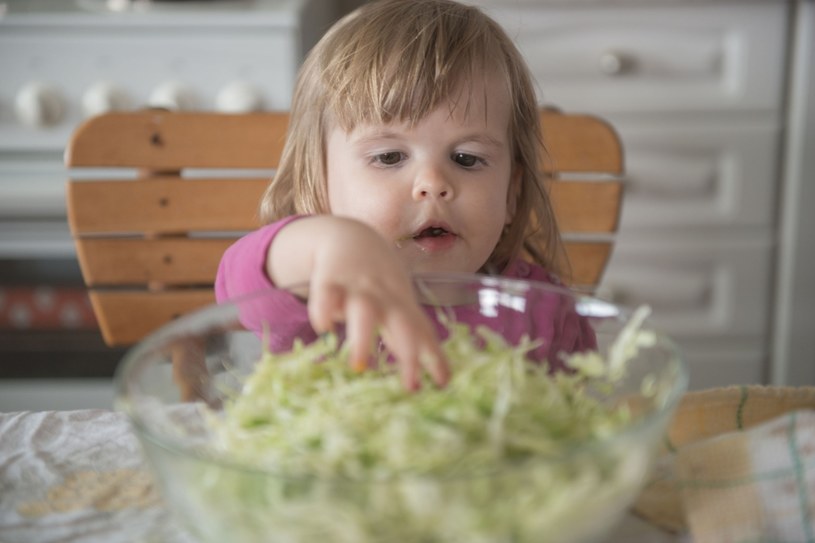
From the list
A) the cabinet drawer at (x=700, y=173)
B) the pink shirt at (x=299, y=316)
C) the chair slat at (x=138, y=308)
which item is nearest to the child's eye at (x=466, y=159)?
the pink shirt at (x=299, y=316)

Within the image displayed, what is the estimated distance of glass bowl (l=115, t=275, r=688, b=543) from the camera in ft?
1.39

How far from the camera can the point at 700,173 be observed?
2.00 m

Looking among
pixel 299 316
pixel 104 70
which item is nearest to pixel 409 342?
pixel 299 316

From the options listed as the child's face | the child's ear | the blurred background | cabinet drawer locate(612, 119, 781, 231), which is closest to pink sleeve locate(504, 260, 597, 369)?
the child's face

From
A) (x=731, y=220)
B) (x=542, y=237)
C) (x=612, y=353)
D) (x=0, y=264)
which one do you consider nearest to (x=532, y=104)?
(x=542, y=237)

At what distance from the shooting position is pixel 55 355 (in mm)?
A: 1965

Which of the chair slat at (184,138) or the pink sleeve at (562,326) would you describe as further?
the chair slat at (184,138)

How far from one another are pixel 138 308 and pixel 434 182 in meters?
0.58

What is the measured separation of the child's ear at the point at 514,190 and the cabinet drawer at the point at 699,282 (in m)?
0.99

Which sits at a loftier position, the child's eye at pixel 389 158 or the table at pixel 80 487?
the child's eye at pixel 389 158

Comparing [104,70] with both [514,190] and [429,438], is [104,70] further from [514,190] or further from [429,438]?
[429,438]

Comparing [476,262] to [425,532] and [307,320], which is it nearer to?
[307,320]

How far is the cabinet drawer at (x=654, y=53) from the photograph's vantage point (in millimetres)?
1888

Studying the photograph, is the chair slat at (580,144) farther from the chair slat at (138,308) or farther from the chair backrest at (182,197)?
the chair slat at (138,308)
